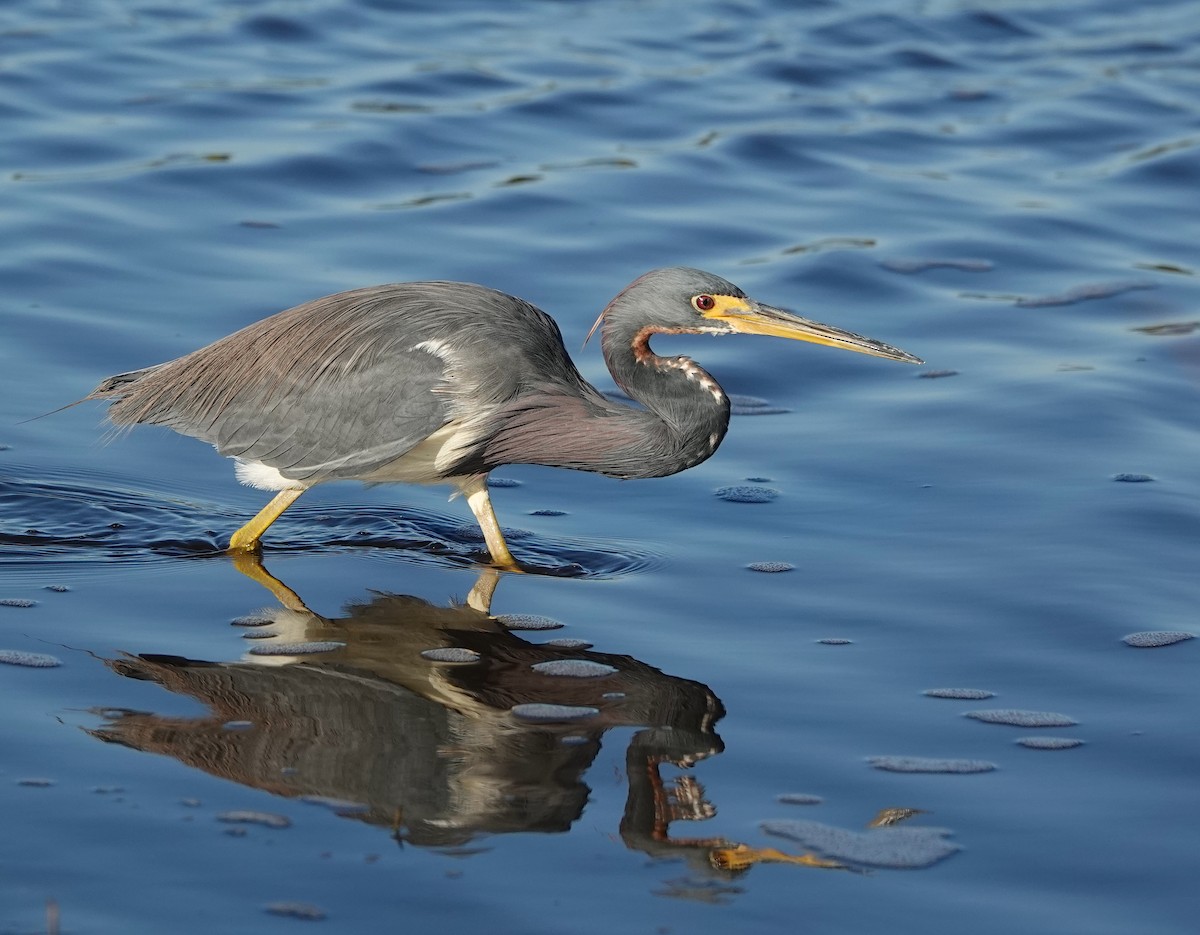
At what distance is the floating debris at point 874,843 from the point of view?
4875 millimetres

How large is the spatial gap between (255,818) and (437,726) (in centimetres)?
85

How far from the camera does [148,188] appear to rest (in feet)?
41.9

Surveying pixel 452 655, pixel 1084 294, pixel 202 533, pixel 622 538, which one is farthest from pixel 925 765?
pixel 1084 294

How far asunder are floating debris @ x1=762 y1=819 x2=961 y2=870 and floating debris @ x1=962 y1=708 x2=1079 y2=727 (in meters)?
0.84

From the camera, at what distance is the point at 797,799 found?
17.1ft

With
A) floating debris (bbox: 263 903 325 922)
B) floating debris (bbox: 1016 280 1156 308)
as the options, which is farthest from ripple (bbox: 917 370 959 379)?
floating debris (bbox: 263 903 325 922)

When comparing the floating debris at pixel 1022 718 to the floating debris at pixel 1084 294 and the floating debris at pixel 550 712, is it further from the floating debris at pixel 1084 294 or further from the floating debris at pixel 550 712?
the floating debris at pixel 1084 294

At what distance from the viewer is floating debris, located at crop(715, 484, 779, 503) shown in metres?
8.16

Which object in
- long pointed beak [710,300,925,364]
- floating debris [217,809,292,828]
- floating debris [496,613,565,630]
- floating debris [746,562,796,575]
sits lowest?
floating debris [746,562,796,575]

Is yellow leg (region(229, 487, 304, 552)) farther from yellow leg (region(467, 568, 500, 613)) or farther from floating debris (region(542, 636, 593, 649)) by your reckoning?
floating debris (region(542, 636, 593, 649))

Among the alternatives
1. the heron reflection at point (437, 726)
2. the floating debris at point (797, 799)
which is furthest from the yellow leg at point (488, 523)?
the floating debris at point (797, 799)

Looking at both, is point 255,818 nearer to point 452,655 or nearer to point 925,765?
point 452,655

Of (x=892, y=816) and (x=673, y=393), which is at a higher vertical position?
(x=673, y=393)

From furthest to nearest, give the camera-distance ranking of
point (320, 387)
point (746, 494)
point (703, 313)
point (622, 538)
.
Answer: point (746, 494) → point (622, 538) → point (320, 387) → point (703, 313)
